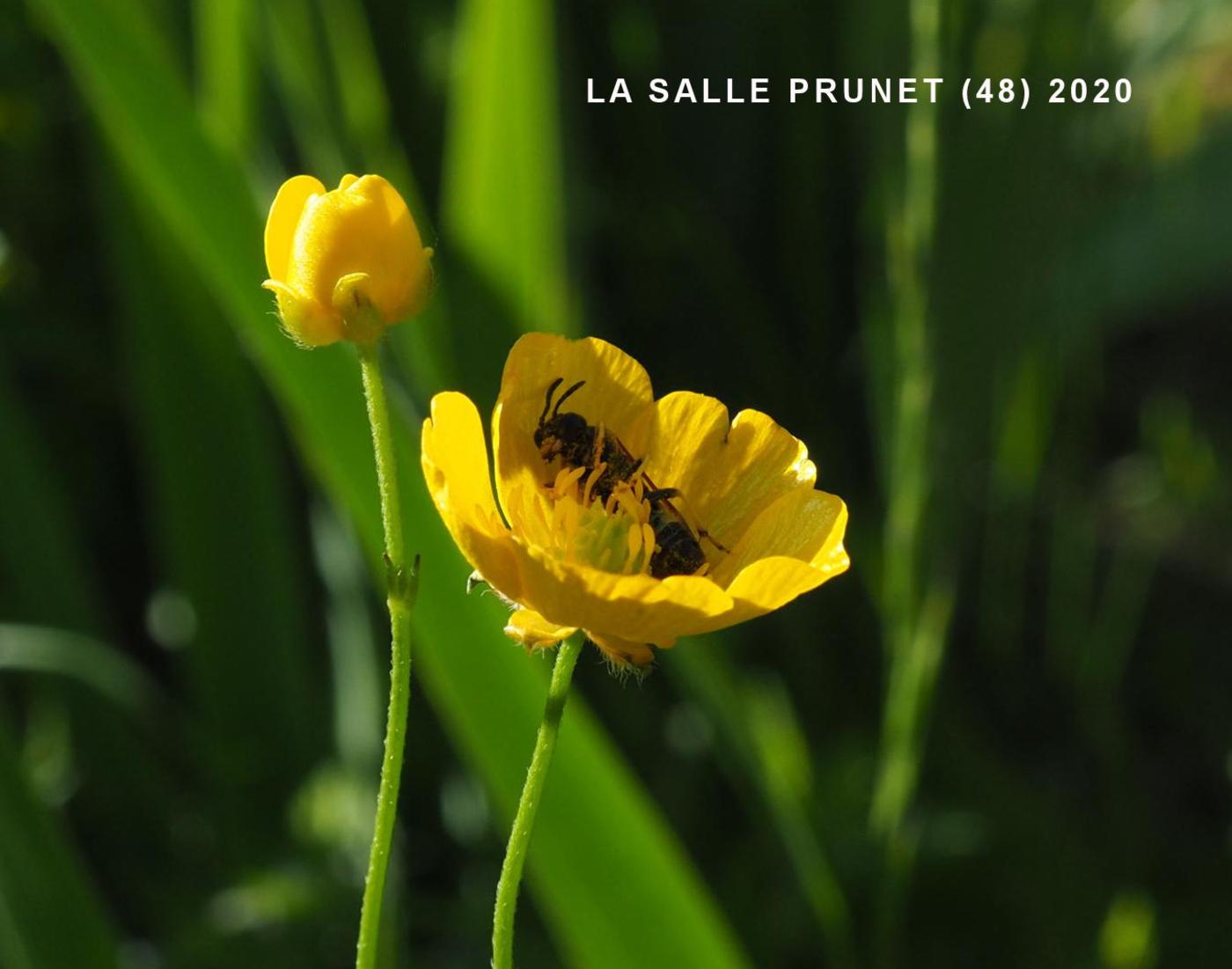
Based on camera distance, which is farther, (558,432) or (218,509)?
(218,509)

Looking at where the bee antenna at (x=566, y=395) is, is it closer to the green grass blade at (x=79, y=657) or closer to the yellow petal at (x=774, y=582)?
the yellow petal at (x=774, y=582)

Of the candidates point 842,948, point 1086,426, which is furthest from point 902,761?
point 1086,426

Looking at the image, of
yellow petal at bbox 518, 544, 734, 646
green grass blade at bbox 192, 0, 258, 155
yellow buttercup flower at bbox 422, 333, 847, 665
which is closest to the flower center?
yellow buttercup flower at bbox 422, 333, 847, 665

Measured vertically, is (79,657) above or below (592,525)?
below

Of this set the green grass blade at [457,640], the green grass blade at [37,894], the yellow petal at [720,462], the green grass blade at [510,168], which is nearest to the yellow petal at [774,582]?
the yellow petal at [720,462]

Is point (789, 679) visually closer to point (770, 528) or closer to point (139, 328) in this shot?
point (139, 328)

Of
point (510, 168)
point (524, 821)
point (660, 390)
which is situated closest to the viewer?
point (524, 821)

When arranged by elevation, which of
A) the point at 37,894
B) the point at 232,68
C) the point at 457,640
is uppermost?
the point at 232,68

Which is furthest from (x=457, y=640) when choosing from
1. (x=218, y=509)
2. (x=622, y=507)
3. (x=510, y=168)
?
(x=218, y=509)

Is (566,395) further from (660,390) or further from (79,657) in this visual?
(660,390)
